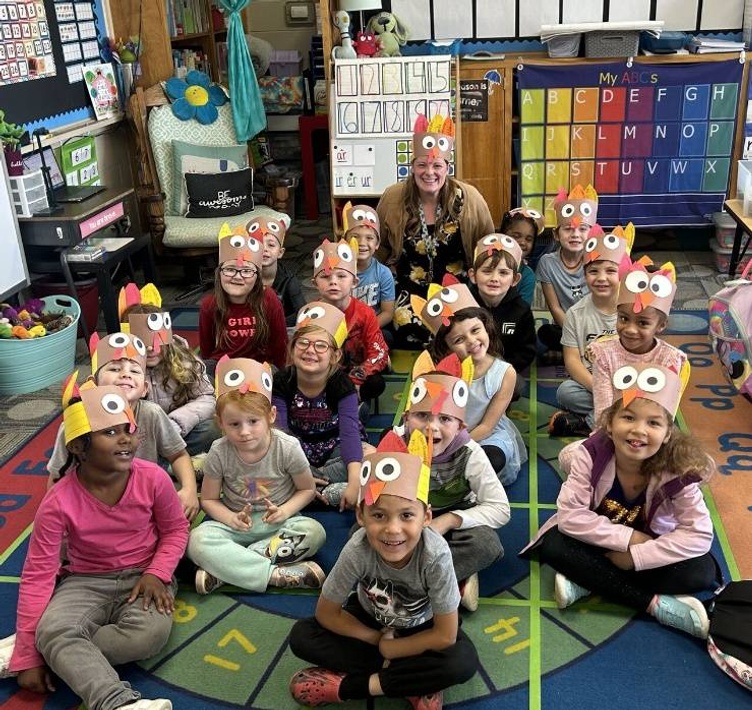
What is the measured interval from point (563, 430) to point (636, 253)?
2.60 m

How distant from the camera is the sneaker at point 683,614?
6.83ft

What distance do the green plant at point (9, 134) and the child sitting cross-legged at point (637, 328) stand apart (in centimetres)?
276

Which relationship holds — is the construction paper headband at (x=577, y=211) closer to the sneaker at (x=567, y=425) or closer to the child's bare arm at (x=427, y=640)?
the sneaker at (x=567, y=425)

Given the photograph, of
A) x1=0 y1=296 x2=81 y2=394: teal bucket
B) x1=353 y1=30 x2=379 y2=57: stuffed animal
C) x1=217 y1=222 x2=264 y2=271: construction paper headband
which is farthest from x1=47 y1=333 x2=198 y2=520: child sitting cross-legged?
x1=353 y1=30 x2=379 y2=57: stuffed animal

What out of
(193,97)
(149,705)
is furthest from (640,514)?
(193,97)

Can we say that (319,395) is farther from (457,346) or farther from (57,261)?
(57,261)

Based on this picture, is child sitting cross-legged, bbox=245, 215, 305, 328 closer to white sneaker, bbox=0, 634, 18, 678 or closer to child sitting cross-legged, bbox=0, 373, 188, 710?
child sitting cross-legged, bbox=0, 373, 188, 710

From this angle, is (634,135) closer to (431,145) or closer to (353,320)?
(431,145)

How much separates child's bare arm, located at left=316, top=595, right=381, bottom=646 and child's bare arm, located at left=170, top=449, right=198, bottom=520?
2.46 ft

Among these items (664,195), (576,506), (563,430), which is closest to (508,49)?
(664,195)

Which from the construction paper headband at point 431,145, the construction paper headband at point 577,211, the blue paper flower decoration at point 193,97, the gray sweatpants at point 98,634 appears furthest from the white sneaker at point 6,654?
the blue paper flower decoration at point 193,97

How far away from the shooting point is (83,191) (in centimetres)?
431

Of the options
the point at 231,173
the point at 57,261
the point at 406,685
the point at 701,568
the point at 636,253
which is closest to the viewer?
the point at 406,685

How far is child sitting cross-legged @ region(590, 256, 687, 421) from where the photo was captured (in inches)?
105
